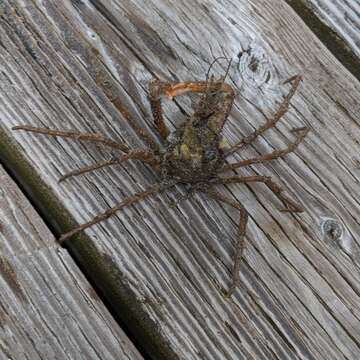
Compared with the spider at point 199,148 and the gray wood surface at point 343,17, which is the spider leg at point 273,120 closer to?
the spider at point 199,148

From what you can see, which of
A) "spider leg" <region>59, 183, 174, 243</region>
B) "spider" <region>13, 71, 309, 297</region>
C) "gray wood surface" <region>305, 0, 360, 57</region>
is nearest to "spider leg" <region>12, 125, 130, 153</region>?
"spider" <region>13, 71, 309, 297</region>

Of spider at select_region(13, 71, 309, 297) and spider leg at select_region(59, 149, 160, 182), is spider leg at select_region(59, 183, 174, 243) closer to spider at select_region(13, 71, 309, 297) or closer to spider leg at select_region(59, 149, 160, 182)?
spider at select_region(13, 71, 309, 297)

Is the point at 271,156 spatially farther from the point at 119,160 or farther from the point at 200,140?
the point at 119,160

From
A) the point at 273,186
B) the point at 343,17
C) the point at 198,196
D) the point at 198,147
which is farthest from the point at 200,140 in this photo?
the point at 343,17

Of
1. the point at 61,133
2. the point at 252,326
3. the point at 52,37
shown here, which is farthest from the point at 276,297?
the point at 52,37

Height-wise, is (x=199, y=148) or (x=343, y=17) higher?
(x=343, y=17)

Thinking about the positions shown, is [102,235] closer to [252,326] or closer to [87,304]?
[87,304]

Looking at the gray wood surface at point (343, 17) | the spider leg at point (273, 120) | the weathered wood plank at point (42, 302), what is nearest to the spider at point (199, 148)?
the spider leg at point (273, 120)
